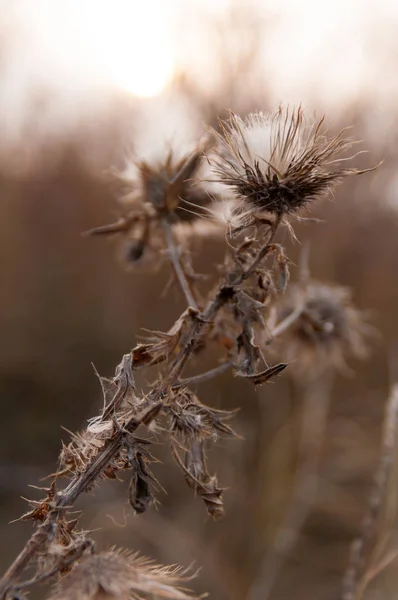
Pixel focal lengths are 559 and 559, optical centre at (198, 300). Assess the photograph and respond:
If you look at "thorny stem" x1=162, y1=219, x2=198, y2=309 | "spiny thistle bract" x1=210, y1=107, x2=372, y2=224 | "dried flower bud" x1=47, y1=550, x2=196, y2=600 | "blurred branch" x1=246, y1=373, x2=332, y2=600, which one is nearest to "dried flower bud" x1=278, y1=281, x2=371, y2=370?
"thorny stem" x1=162, y1=219, x2=198, y2=309

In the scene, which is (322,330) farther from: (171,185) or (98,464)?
(98,464)

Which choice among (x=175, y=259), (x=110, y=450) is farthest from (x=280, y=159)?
(x=110, y=450)

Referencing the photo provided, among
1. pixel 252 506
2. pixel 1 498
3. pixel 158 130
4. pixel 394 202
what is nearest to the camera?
pixel 158 130

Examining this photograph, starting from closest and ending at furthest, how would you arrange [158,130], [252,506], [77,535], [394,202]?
[77,535] → [158,130] → [394,202] → [252,506]

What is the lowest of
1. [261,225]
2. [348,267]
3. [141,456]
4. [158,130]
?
[141,456]

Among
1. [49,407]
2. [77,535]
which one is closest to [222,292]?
[77,535]

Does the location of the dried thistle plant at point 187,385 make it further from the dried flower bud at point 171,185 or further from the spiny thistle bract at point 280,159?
the dried flower bud at point 171,185

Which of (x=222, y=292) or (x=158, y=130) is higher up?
(x=158, y=130)

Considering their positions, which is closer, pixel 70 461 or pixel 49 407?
pixel 70 461

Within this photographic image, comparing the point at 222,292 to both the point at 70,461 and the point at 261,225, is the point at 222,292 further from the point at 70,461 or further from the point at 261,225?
the point at 70,461
